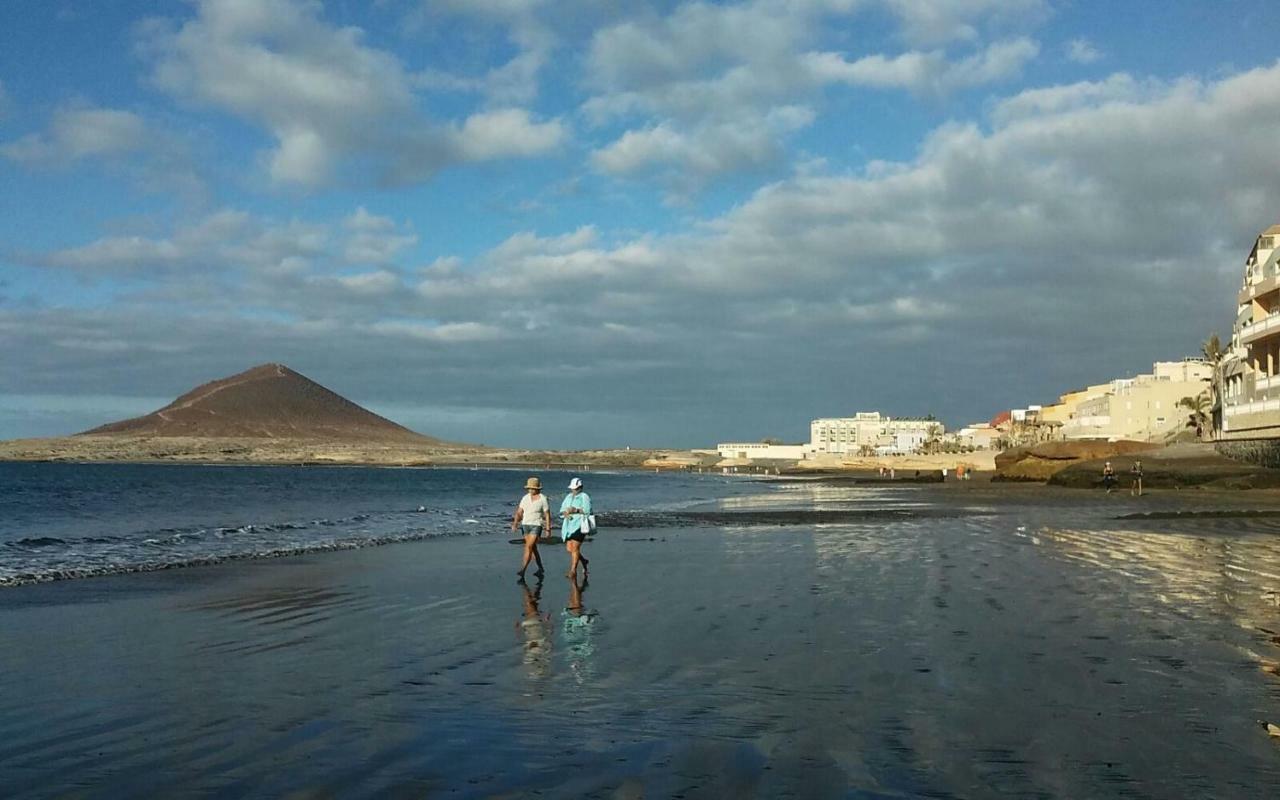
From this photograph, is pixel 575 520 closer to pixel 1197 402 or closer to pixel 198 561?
pixel 198 561

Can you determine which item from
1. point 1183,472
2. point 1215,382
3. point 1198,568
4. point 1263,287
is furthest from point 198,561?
point 1215,382

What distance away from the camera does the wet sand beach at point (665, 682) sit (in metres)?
6.63

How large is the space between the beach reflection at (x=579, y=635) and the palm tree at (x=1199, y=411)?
81.7 meters

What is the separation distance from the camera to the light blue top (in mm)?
18297

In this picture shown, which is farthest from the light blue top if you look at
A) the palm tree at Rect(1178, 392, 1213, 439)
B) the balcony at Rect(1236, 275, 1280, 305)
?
the palm tree at Rect(1178, 392, 1213, 439)

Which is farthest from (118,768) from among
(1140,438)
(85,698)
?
(1140,438)

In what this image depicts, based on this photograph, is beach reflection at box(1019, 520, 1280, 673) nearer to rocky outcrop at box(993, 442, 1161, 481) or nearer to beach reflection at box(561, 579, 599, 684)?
beach reflection at box(561, 579, 599, 684)

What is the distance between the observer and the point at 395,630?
42.7 ft

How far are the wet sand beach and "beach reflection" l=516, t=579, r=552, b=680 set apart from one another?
0.06 metres

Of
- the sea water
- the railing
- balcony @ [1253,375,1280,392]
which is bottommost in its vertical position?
the sea water

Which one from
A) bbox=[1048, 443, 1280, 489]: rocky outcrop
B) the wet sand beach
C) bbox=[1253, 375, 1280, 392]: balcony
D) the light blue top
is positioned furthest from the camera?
bbox=[1253, 375, 1280, 392]: balcony

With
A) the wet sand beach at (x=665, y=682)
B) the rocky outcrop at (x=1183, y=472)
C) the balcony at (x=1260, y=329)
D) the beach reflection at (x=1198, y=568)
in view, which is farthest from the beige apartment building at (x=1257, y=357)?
the wet sand beach at (x=665, y=682)

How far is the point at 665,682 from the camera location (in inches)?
375

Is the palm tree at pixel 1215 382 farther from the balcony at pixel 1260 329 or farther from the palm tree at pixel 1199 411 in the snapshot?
the balcony at pixel 1260 329
